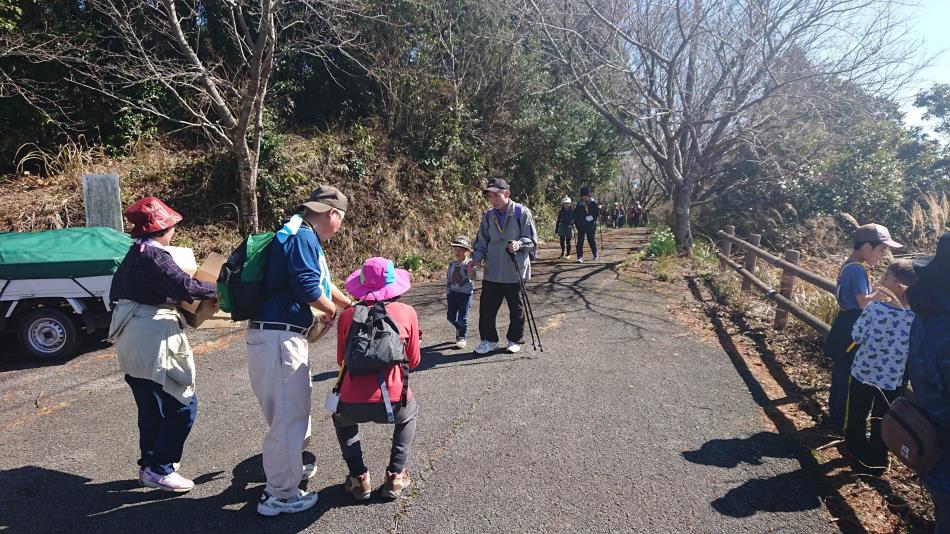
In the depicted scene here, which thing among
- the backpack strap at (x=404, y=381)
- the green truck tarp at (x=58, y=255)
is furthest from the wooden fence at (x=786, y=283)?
the green truck tarp at (x=58, y=255)

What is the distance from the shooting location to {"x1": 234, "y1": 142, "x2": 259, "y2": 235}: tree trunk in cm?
948

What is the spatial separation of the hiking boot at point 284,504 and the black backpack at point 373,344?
0.83 m

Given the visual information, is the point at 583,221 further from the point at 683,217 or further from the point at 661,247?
the point at 683,217

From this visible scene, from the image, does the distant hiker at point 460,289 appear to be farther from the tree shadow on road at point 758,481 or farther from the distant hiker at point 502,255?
the tree shadow on road at point 758,481

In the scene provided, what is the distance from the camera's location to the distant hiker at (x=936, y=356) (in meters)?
2.22

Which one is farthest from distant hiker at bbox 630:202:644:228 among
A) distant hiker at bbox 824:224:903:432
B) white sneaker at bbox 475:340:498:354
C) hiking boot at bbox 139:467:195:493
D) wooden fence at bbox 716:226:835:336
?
hiking boot at bbox 139:467:195:493

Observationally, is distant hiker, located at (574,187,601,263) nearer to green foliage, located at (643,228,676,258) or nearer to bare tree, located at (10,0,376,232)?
green foliage, located at (643,228,676,258)

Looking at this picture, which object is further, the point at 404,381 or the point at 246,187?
the point at 246,187

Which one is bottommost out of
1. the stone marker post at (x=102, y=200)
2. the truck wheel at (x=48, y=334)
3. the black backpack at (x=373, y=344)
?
the truck wheel at (x=48, y=334)

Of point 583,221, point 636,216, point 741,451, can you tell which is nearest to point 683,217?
point 583,221

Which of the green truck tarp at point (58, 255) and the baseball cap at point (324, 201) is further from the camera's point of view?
the green truck tarp at point (58, 255)

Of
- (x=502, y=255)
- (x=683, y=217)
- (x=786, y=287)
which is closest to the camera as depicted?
(x=502, y=255)

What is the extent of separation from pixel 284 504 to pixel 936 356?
10.8ft

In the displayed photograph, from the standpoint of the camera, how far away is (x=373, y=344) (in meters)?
2.98
